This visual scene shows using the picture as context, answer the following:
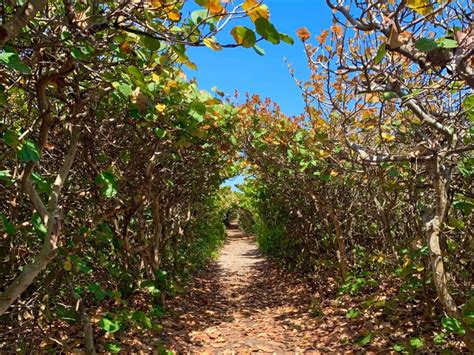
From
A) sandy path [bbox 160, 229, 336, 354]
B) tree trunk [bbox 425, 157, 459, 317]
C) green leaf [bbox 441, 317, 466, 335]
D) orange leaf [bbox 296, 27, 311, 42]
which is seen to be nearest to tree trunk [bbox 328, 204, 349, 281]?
sandy path [bbox 160, 229, 336, 354]

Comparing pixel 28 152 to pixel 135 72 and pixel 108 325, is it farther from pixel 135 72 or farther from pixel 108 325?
pixel 108 325

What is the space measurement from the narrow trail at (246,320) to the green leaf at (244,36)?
3.80 metres

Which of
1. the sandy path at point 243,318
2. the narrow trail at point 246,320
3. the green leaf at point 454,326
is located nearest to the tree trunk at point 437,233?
the green leaf at point 454,326

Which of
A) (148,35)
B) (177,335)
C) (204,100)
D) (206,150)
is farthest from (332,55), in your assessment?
(177,335)

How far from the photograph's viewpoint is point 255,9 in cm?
137

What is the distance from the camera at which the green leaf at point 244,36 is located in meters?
1.39

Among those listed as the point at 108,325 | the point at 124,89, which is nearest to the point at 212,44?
the point at 124,89

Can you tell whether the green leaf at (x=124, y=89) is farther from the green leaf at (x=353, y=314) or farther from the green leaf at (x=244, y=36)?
the green leaf at (x=353, y=314)

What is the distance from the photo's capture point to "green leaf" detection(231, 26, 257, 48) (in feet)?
4.55

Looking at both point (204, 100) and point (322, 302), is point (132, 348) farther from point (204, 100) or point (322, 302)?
point (322, 302)

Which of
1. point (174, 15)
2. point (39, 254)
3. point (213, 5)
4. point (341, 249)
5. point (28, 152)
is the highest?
point (174, 15)

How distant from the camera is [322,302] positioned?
5.98 meters

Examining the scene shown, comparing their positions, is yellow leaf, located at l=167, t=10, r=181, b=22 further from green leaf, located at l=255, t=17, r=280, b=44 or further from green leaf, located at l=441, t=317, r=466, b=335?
green leaf, located at l=441, t=317, r=466, b=335

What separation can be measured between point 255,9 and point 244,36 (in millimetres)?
102
